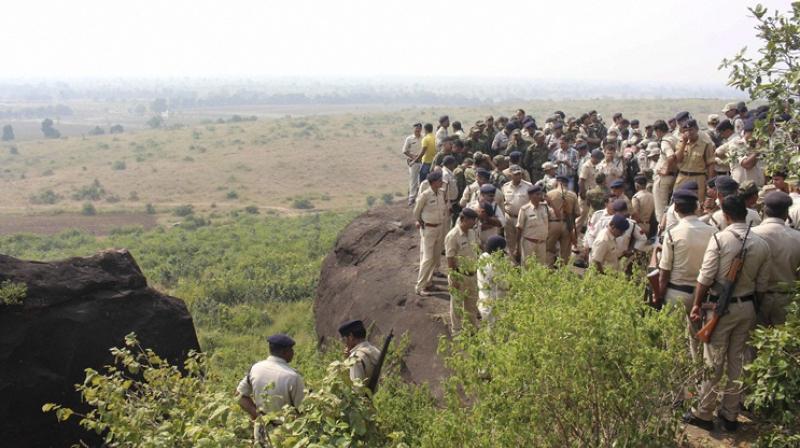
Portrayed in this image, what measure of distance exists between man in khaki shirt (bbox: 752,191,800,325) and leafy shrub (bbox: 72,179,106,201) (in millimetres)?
56262

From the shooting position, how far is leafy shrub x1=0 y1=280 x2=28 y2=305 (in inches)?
346

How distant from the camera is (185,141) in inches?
3334

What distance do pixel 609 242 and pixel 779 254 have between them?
2080 mm

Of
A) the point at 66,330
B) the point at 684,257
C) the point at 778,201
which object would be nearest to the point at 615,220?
the point at 684,257

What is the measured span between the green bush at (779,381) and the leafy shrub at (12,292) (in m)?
8.18

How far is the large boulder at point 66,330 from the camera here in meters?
8.56

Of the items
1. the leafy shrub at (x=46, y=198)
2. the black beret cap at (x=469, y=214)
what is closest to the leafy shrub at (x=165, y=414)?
the black beret cap at (x=469, y=214)

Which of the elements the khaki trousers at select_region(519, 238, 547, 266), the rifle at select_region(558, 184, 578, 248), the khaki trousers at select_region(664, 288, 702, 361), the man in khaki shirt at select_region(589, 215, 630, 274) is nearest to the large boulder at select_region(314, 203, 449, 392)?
the khaki trousers at select_region(519, 238, 547, 266)

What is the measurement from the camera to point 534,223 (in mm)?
9266

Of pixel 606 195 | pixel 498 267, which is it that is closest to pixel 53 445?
pixel 498 267

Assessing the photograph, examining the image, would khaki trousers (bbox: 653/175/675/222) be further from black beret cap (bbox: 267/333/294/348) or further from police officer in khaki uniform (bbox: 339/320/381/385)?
black beret cap (bbox: 267/333/294/348)

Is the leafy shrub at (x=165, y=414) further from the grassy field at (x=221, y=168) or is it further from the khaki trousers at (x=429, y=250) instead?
the grassy field at (x=221, y=168)

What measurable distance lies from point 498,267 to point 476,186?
475cm

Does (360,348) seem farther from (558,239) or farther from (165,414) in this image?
(558,239)
